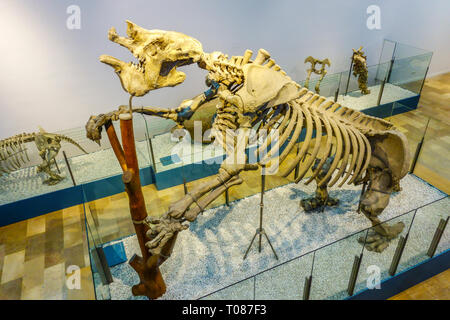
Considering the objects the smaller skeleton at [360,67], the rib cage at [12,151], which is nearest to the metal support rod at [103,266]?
the rib cage at [12,151]

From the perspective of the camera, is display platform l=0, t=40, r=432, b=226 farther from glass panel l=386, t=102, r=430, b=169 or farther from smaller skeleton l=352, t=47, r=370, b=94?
smaller skeleton l=352, t=47, r=370, b=94

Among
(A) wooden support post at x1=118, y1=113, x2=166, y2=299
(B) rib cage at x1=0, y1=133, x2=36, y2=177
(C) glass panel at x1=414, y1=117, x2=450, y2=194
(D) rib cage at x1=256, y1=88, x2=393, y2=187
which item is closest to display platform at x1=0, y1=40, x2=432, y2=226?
(B) rib cage at x1=0, y1=133, x2=36, y2=177

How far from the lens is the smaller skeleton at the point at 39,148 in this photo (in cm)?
452

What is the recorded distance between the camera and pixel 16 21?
419 cm

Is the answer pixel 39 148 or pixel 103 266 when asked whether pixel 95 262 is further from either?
pixel 39 148

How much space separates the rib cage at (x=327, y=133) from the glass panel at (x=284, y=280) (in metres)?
0.79

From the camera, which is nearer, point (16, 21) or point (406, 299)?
point (406, 299)

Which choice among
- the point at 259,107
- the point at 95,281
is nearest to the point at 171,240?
the point at 95,281

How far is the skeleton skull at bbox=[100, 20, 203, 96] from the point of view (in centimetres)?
307

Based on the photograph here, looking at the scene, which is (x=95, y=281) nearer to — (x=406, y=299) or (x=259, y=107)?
Answer: (x=259, y=107)

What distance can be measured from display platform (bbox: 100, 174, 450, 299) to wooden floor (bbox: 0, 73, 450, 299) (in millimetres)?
305

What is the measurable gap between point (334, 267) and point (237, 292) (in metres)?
0.94

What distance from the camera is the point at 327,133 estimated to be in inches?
131

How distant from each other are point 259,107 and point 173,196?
216cm
